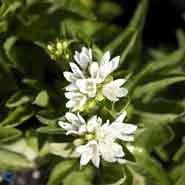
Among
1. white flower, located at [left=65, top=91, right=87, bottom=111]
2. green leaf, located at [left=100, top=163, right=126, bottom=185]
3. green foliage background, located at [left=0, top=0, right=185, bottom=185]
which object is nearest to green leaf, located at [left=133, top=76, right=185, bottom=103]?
green foliage background, located at [left=0, top=0, right=185, bottom=185]

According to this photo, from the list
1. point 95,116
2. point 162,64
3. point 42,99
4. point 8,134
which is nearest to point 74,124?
point 95,116

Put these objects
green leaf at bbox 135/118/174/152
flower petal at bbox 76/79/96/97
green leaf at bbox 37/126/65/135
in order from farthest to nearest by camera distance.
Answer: green leaf at bbox 135/118/174/152
green leaf at bbox 37/126/65/135
flower petal at bbox 76/79/96/97

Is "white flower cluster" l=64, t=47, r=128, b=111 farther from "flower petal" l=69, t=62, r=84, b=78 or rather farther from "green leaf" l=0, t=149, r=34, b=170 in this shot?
"green leaf" l=0, t=149, r=34, b=170

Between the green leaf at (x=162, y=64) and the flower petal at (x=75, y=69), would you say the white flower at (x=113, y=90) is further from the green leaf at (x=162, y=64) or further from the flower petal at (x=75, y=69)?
the green leaf at (x=162, y=64)

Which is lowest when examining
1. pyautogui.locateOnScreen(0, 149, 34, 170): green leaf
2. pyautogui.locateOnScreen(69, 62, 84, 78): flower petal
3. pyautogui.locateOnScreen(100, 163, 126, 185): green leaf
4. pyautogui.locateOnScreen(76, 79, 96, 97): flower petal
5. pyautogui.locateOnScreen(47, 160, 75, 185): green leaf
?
pyautogui.locateOnScreen(100, 163, 126, 185): green leaf

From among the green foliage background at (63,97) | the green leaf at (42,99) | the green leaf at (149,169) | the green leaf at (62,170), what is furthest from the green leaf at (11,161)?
the green leaf at (149,169)

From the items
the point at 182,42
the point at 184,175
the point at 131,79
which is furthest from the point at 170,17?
the point at 184,175
